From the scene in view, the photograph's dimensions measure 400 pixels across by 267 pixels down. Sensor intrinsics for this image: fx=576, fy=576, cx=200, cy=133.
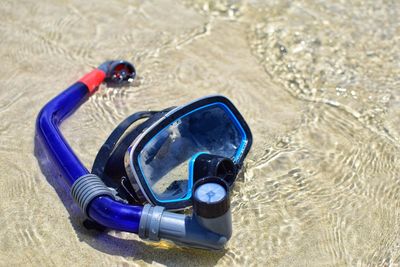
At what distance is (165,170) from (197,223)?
1.37 feet

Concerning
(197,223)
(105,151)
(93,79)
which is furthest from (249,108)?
(197,223)

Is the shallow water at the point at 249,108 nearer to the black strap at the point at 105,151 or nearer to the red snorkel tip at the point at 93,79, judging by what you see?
the red snorkel tip at the point at 93,79

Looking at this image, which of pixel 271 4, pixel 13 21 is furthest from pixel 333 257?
pixel 13 21

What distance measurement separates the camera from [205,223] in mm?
2635

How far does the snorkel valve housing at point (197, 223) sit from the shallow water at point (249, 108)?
7.7 inches

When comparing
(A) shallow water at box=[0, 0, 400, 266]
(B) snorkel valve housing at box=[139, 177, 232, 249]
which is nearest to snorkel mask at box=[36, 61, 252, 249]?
(B) snorkel valve housing at box=[139, 177, 232, 249]

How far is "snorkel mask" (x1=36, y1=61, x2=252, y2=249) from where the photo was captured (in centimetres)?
266

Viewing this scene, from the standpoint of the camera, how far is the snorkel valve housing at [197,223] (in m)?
2.57

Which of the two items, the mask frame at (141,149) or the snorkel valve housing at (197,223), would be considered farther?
the mask frame at (141,149)

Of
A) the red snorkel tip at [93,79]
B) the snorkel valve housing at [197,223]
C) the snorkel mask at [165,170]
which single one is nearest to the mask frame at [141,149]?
the snorkel mask at [165,170]

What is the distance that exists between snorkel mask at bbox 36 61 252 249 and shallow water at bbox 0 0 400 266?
22 cm

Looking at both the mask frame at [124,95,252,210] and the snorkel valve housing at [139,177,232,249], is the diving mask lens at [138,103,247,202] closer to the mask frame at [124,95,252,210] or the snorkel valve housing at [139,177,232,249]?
the mask frame at [124,95,252,210]

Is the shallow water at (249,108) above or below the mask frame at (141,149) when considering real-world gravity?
below

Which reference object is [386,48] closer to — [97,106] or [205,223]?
[97,106]
